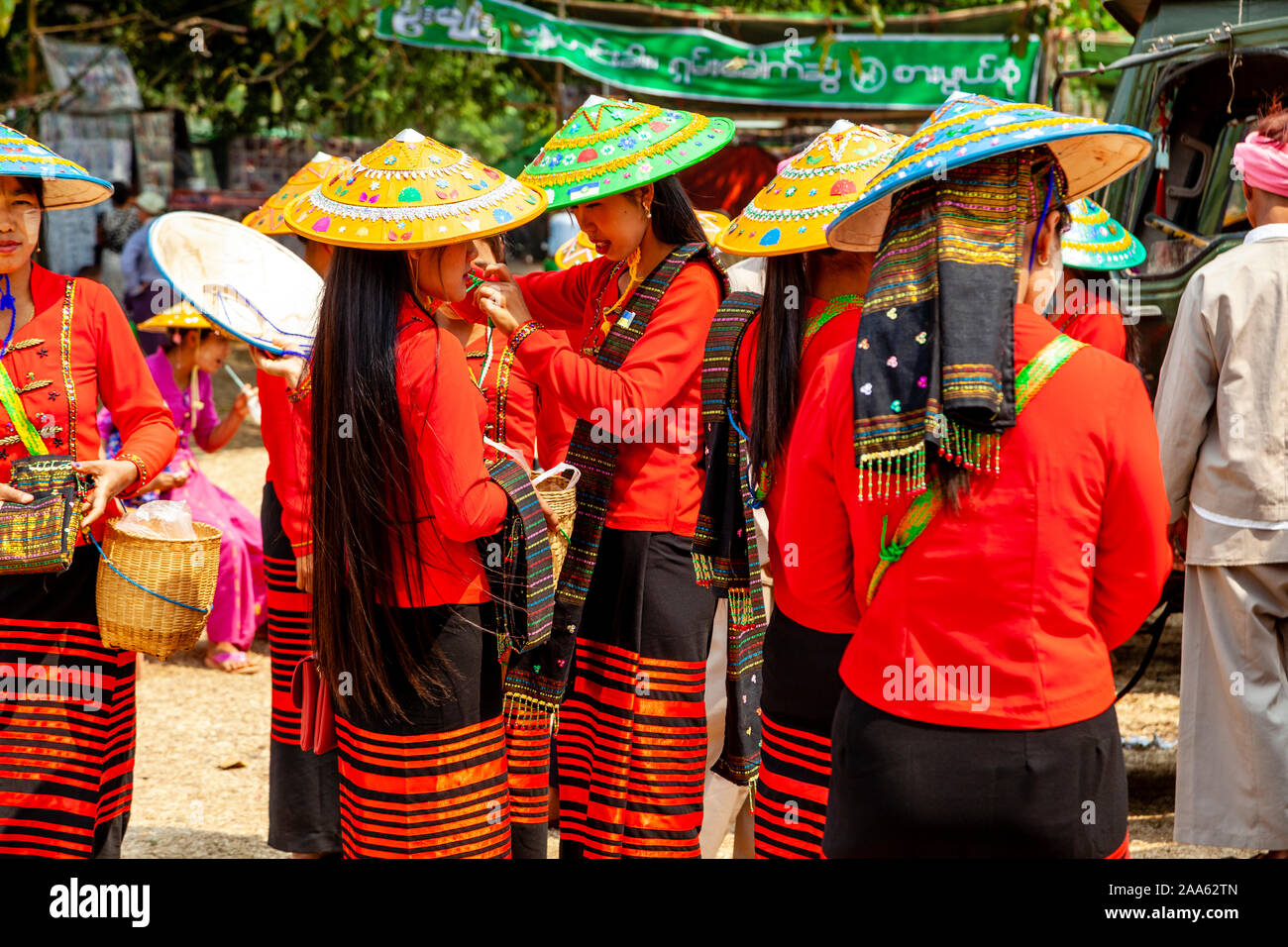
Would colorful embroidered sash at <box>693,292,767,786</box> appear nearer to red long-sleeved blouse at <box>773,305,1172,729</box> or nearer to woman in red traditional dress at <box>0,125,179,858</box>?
red long-sleeved blouse at <box>773,305,1172,729</box>

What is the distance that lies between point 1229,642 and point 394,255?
2.58m

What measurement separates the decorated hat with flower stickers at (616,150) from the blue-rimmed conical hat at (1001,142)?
3.83ft

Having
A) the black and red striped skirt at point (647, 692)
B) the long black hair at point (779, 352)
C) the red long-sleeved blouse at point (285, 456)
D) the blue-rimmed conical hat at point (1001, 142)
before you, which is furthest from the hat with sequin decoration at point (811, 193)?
the red long-sleeved blouse at point (285, 456)

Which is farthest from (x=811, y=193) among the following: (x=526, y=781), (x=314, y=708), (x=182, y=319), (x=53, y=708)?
(x=182, y=319)

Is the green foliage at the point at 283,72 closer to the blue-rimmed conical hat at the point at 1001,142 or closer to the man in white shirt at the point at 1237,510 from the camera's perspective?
the man in white shirt at the point at 1237,510

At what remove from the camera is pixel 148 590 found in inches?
126

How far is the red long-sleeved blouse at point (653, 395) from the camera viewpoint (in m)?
3.20

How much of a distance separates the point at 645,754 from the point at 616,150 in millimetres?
1594

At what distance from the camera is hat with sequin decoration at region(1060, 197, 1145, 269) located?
4352 mm

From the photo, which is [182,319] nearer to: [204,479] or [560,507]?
[204,479]

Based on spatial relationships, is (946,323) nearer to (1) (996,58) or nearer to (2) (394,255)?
(2) (394,255)

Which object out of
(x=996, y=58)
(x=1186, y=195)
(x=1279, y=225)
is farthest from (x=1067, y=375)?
(x=996, y=58)

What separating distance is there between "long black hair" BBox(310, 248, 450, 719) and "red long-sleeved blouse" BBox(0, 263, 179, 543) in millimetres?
857

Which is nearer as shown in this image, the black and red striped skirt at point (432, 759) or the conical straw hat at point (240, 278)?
the black and red striped skirt at point (432, 759)
